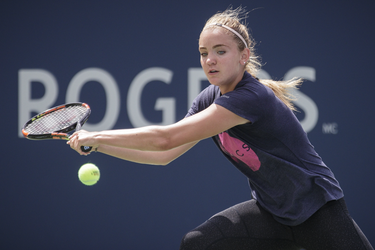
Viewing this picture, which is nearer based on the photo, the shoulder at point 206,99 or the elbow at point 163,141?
the elbow at point 163,141

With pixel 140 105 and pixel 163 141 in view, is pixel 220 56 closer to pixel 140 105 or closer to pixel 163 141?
pixel 163 141

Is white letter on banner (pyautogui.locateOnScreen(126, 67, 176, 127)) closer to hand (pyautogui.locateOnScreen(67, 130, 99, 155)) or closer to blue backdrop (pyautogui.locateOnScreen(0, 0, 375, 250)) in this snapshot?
blue backdrop (pyautogui.locateOnScreen(0, 0, 375, 250))

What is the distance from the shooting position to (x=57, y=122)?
203cm

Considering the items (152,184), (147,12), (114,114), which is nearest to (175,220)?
(152,184)

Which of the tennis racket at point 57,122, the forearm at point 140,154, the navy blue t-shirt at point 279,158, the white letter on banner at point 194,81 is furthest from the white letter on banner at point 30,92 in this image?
the navy blue t-shirt at point 279,158

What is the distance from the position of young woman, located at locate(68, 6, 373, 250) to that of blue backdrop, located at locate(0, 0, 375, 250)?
1.82 metres

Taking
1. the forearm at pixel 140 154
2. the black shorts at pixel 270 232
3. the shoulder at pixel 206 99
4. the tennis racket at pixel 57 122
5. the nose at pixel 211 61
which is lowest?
the black shorts at pixel 270 232

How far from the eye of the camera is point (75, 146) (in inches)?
62.0

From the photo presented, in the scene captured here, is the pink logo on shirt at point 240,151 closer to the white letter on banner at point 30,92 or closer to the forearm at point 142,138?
the forearm at point 142,138

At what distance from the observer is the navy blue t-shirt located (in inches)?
59.2

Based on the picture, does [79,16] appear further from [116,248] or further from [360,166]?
[360,166]

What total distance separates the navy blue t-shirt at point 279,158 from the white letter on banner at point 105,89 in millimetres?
2010

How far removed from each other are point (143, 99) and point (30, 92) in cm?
104

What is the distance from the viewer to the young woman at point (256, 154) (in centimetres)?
148
